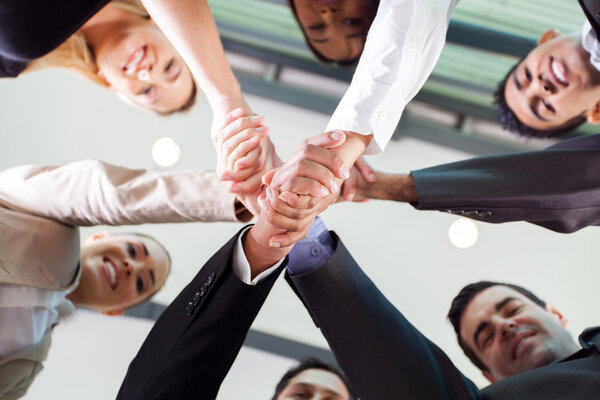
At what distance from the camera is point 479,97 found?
4.63 feet

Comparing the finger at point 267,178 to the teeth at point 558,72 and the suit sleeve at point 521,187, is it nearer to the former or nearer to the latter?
the suit sleeve at point 521,187

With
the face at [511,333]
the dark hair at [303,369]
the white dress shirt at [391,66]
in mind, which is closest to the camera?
the white dress shirt at [391,66]

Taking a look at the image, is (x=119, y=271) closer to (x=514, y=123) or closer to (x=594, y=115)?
(x=514, y=123)

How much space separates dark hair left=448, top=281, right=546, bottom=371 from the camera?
4.18 feet

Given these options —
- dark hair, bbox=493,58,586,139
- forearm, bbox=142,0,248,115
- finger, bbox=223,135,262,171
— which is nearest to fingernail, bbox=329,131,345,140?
finger, bbox=223,135,262,171

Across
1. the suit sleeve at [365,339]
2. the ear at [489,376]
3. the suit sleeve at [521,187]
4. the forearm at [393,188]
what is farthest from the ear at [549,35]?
the suit sleeve at [365,339]

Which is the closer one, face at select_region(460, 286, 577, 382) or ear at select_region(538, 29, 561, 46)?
face at select_region(460, 286, 577, 382)

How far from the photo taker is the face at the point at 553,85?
1.22 m

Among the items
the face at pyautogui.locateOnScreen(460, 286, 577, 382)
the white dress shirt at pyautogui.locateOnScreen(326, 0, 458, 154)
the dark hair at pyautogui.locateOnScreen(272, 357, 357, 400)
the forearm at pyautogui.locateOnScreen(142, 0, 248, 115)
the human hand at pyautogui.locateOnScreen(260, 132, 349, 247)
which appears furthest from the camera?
the dark hair at pyautogui.locateOnScreen(272, 357, 357, 400)

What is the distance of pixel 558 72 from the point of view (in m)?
1.24

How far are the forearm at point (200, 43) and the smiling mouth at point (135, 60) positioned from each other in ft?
1.37

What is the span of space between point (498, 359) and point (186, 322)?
77cm

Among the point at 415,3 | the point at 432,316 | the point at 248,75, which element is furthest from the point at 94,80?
the point at 432,316

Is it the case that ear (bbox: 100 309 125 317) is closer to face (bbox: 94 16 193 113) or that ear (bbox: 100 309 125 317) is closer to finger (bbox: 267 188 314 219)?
face (bbox: 94 16 193 113)
